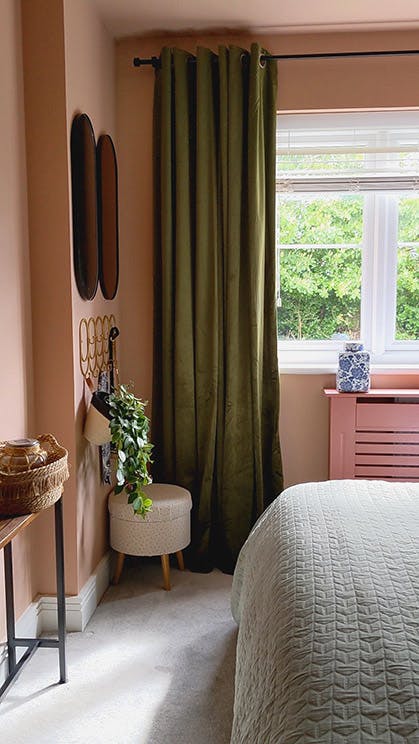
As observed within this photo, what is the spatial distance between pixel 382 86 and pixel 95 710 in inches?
109

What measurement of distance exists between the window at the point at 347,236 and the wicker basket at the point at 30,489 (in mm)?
1644

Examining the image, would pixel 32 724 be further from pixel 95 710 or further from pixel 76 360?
pixel 76 360

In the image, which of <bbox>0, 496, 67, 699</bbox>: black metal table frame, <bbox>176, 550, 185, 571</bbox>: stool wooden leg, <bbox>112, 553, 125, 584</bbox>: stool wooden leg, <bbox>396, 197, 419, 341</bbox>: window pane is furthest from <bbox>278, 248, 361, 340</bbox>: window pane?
<bbox>0, 496, 67, 699</bbox>: black metal table frame

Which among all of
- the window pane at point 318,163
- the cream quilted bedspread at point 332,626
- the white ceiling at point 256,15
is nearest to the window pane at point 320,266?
the window pane at point 318,163

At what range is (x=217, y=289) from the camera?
10.3 ft

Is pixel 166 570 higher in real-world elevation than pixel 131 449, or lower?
lower

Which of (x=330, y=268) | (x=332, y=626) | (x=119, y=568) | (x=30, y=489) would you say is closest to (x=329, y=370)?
(x=330, y=268)

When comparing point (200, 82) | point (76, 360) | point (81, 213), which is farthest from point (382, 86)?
point (76, 360)

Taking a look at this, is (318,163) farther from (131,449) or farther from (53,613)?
(53,613)

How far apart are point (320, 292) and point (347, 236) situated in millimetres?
296

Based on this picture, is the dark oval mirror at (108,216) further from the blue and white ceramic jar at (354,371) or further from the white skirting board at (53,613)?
the white skirting board at (53,613)

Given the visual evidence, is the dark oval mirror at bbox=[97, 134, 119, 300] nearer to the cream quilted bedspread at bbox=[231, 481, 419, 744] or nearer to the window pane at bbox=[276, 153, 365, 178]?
the window pane at bbox=[276, 153, 365, 178]

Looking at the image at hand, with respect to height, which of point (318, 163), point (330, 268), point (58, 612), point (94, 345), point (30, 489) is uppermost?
point (318, 163)

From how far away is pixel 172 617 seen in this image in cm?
274
